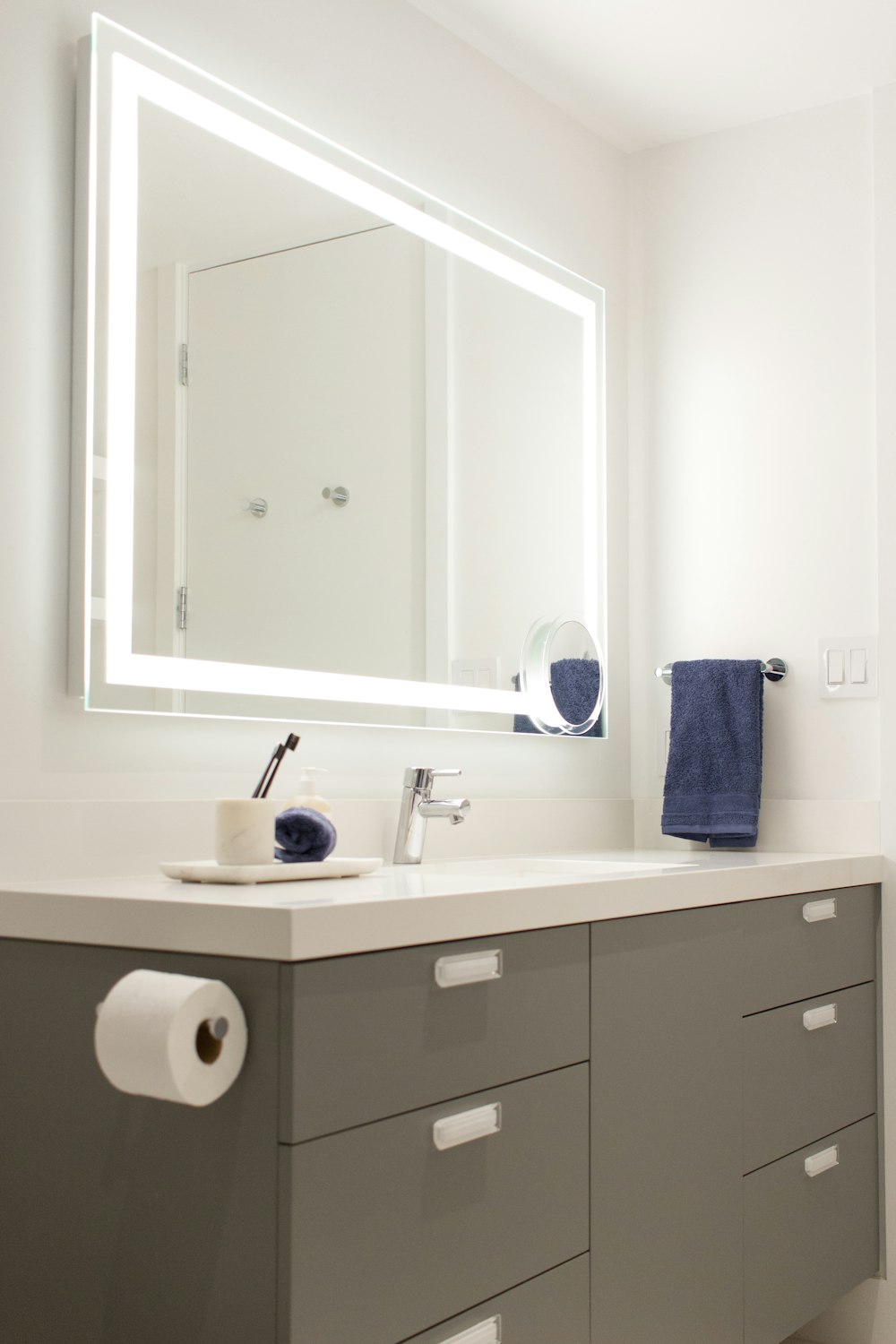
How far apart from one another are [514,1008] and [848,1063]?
1.01 meters

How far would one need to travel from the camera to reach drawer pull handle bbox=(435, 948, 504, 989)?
1286 millimetres

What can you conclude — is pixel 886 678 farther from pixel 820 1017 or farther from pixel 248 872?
pixel 248 872

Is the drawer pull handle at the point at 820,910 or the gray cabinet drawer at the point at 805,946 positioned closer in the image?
the gray cabinet drawer at the point at 805,946

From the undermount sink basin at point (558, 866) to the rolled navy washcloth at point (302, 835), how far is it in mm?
435

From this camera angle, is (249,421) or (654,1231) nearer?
(654,1231)

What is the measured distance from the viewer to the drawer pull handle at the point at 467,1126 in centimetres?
128

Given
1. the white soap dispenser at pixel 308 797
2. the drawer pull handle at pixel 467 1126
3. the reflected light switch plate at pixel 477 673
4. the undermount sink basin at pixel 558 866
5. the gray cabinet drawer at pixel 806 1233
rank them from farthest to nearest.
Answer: the reflected light switch plate at pixel 477 673, the undermount sink basin at pixel 558 866, the gray cabinet drawer at pixel 806 1233, the white soap dispenser at pixel 308 797, the drawer pull handle at pixel 467 1126

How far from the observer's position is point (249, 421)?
183 cm

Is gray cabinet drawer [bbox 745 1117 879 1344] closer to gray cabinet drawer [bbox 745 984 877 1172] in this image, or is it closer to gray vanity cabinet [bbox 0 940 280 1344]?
gray cabinet drawer [bbox 745 984 877 1172]

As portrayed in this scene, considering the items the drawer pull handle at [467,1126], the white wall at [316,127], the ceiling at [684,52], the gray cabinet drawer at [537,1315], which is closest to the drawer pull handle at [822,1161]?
the gray cabinet drawer at [537,1315]

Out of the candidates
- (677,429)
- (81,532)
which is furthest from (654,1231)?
(677,429)

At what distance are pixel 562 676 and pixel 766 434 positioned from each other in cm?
63

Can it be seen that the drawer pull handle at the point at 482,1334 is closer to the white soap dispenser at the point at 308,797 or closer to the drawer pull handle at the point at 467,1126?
the drawer pull handle at the point at 467,1126

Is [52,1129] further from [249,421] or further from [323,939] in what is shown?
[249,421]
